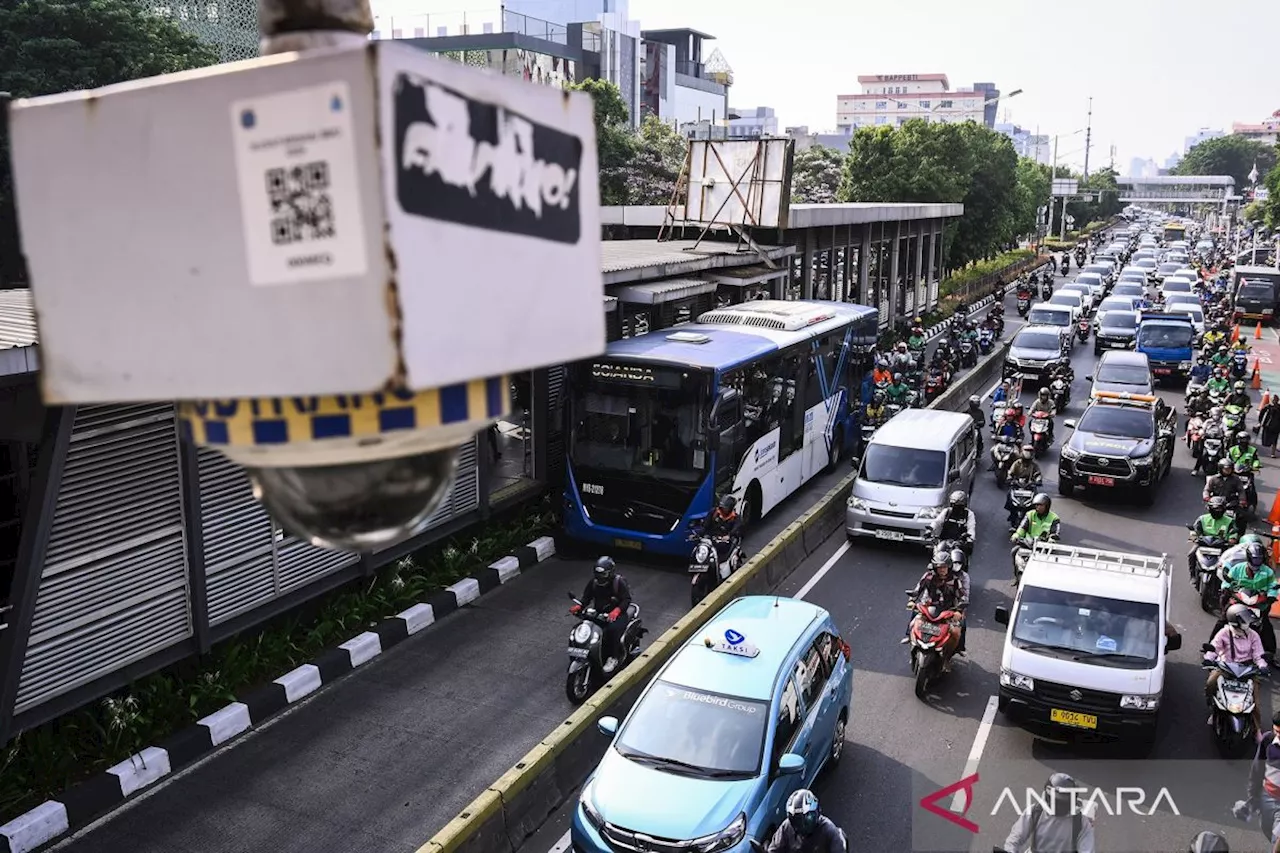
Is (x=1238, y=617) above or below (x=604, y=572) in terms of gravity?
below

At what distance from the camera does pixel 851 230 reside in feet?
114

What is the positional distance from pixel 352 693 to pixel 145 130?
9833 mm

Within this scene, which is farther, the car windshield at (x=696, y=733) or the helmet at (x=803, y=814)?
the car windshield at (x=696, y=733)

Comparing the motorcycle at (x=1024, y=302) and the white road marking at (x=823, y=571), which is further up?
the motorcycle at (x=1024, y=302)

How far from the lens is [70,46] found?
24984 mm

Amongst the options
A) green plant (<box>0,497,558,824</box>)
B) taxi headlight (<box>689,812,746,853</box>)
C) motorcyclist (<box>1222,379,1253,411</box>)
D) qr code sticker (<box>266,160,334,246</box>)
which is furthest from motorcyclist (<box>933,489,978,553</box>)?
qr code sticker (<box>266,160,334,246</box>)

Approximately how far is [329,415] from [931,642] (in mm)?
10139

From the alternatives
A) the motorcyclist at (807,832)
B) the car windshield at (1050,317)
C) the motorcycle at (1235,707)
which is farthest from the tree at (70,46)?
the car windshield at (1050,317)

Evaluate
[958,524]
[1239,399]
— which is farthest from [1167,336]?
[958,524]

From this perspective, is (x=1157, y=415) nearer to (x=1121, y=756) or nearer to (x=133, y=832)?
(x=1121, y=756)

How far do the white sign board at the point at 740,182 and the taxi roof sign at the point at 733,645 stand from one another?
17.0 meters

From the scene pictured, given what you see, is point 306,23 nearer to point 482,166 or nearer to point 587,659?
point 482,166

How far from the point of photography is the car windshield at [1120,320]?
34875mm

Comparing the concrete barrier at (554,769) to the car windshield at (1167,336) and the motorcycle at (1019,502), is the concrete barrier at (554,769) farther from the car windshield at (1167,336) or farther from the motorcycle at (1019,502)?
the car windshield at (1167,336)
